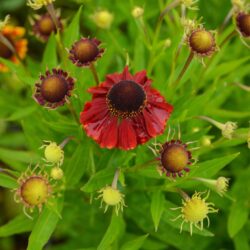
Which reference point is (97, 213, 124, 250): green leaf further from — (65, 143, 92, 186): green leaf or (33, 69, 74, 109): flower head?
(33, 69, 74, 109): flower head

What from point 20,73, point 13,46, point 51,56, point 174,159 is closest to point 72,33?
point 51,56

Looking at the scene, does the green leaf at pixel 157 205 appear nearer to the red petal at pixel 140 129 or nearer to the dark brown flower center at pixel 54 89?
the red petal at pixel 140 129

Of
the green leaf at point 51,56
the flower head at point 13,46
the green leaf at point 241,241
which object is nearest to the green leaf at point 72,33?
the green leaf at point 51,56

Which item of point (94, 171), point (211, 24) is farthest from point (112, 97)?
point (211, 24)

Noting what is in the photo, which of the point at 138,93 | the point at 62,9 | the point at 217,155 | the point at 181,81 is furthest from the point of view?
the point at 62,9

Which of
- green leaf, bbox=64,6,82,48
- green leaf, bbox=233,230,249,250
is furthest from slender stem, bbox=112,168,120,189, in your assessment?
green leaf, bbox=233,230,249,250

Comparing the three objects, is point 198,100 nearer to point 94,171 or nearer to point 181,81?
point 181,81

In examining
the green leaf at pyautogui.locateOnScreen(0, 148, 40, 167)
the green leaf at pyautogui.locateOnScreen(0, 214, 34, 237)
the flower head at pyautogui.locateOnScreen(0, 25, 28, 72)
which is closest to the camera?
the green leaf at pyautogui.locateOnScreen(0, 214, 34, 237)
